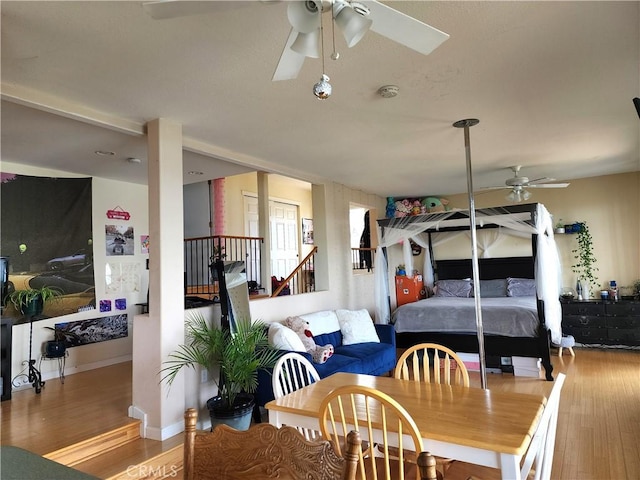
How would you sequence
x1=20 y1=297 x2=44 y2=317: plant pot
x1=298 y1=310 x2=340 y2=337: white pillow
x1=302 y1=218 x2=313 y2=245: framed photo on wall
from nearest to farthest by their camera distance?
x1=20 y1=297 x2=44 y2=317: plant pot → x1=298 y1=310 x2=340 y2=337: white pillow → x1=302 y1=218 x2=313 y2=245: framed photo on wall

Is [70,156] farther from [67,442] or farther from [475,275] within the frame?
[475,275]

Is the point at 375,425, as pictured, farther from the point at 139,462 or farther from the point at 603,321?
the point at 603,321

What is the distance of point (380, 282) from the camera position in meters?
5.93

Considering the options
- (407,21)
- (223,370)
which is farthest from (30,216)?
(407,21)

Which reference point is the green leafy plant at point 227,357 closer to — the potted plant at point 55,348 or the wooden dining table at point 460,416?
the wooden dining table at point 460,416

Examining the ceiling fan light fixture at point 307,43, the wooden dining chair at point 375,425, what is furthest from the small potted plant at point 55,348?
the ceiling fan light fixture at point 307,43

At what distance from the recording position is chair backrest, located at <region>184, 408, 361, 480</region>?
3.10 ft

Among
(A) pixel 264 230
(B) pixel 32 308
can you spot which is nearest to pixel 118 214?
(B) pixel 32 308

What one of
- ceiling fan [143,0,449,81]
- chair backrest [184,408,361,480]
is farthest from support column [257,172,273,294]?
chair backrest [184,408,361,480]

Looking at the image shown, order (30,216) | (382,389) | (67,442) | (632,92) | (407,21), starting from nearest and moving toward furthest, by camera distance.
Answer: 1. (407,21)
2. (382,389)
3. (67,442)
4. (632,92)
5. (30,216)

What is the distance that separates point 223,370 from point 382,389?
160cm

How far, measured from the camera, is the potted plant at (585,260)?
6523mm

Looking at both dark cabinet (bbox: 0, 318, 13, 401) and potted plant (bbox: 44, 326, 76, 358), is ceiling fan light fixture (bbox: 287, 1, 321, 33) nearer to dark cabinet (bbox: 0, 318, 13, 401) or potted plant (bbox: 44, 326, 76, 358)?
dark cabinet (bbox: 0, 318, 13, 401)

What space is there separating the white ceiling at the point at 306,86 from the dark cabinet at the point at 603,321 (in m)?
2.33
